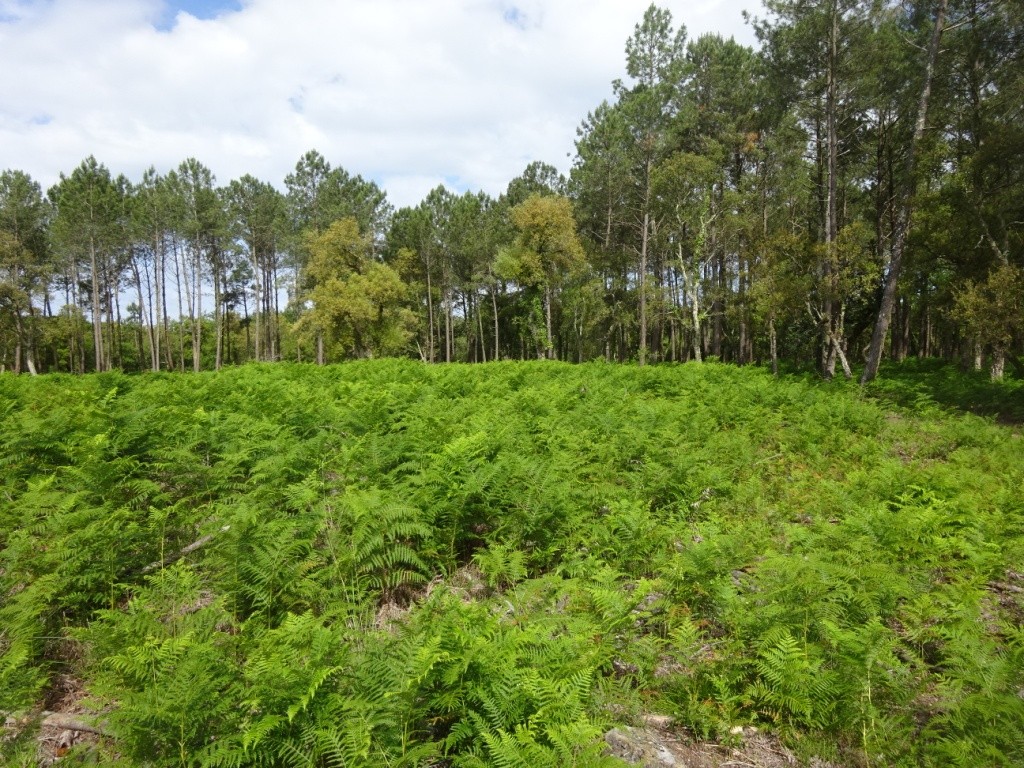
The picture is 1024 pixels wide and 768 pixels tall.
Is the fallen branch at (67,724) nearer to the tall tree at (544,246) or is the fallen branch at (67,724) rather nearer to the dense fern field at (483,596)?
the dense fern field at (483,596)

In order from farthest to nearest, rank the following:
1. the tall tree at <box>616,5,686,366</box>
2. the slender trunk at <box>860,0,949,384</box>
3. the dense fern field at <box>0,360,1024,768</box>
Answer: the tall tree at <box>616,5,686,366</box>, the slender trunk at <box>860,0,949,384</box>, the dense fern field at <box>0,360,1024,768</box>

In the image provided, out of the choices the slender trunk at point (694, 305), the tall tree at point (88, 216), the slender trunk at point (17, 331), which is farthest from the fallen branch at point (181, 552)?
the slender trunk at point (17, 331)

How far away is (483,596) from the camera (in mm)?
4738

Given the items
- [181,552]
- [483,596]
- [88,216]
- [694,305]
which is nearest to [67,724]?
[181,552]

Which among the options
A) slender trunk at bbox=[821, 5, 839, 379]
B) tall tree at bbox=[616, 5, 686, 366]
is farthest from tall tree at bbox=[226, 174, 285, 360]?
slender trunk at bbox=[821, 5, 839, 379]

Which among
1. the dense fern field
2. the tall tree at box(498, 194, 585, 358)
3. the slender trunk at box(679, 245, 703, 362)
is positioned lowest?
the dense fern field

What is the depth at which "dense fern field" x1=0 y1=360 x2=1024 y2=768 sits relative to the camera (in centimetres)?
278

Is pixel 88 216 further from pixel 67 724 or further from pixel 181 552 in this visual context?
pixel 67 724

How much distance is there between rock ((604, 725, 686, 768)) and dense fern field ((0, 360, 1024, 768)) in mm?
131

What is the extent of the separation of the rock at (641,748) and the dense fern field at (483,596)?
13 centimetres

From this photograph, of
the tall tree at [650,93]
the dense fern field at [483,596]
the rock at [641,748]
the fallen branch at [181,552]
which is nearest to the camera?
the dense fern field at [483,596]

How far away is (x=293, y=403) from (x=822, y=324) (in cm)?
1973

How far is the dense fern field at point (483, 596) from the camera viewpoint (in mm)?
2775

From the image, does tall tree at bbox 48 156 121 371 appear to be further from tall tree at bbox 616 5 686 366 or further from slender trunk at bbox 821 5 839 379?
slender trunk at bbox 821 5 839 379
